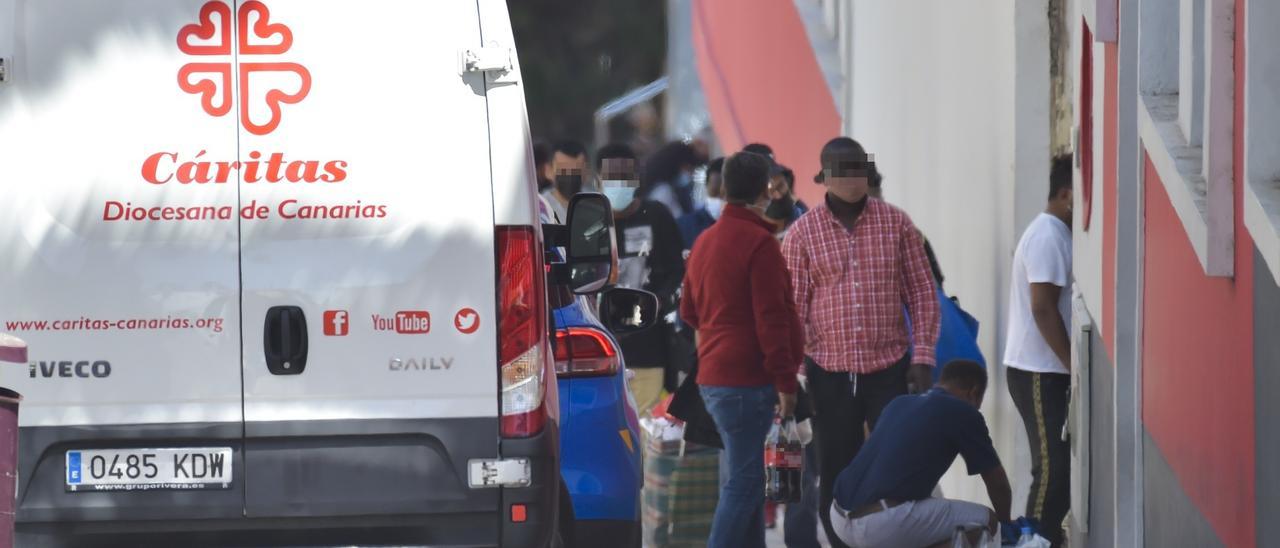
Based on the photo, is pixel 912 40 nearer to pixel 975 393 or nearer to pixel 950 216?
pixel 950 216

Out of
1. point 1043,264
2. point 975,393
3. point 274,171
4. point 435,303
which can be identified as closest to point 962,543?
point 975,393

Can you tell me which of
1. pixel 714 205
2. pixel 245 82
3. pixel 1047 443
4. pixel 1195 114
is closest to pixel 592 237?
pixel 245 82

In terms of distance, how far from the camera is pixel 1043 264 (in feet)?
27.1

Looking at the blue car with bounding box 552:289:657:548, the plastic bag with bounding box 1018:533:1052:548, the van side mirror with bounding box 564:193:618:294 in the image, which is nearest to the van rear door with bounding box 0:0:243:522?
the van side mirror with bounding box 564:193:618:294

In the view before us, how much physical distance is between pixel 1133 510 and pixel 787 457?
281cm

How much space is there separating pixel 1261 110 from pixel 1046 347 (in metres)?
4.82

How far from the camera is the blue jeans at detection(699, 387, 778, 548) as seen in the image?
8305 mm

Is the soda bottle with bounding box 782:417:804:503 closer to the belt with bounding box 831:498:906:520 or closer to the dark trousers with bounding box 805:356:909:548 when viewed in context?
the dark trousers with bounding box 805:356:909:548

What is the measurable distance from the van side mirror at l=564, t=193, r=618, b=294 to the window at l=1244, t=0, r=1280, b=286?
2.70 m

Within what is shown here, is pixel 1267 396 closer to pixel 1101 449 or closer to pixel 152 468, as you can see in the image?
pixel 152 468

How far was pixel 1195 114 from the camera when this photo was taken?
4.60 m

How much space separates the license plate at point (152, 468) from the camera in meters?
5.58

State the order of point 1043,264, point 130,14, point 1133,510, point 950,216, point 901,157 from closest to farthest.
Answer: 1. point 130,14
2. point 1133,510
3. point 1043,264
4. point 950,216
5. point 901,157

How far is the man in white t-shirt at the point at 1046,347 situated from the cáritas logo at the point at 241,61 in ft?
12.3
